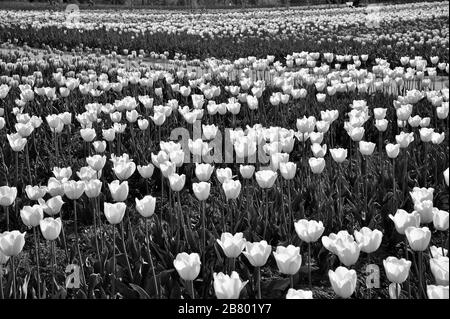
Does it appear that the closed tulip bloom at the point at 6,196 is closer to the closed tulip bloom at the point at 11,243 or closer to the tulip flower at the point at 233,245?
the closed tulip bloom at the point at 11,243

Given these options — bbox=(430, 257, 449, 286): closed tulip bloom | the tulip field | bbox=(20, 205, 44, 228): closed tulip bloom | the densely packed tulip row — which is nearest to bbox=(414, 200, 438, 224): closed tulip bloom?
the tulip field

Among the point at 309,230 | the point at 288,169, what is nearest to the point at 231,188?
the point at 288,169

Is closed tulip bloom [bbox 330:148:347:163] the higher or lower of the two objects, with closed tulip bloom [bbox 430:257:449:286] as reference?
lower

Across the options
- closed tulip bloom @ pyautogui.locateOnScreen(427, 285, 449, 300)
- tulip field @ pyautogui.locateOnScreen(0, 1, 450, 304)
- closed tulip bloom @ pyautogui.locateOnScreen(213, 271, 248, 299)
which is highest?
closed tulip bloom @ pyautogui.locateOnScreen(427, 285, 449, 300)

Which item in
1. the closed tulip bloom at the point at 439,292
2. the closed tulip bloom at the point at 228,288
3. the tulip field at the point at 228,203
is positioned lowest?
the tulip field at the point at 228,203

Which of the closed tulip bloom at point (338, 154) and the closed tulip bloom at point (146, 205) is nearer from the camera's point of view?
the closed tulip bloom at point (146, 205)

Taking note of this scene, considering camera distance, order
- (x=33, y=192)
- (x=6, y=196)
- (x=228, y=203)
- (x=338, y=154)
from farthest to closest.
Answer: (x=338, y=154) → (x=228, y=203) → (x=33, y=192) → (x=6, y=196)

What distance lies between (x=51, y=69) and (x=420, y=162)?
6195 millimetres

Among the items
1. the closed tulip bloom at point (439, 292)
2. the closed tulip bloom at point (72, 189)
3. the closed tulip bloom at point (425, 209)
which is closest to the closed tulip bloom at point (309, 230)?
the closed tulip bloom at point (425, 209)

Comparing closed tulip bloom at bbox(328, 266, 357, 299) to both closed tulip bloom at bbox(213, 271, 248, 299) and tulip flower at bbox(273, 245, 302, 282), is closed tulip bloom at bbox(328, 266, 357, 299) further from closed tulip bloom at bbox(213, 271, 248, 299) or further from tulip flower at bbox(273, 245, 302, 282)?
closed tulip bloom at bbox(213, 271, 248, 299)

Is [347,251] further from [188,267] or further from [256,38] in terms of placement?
[256,38]

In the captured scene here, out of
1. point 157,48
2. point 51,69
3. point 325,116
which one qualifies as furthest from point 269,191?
point 157,48

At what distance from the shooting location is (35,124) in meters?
4.39
